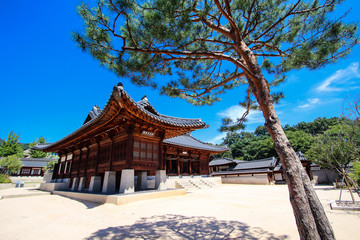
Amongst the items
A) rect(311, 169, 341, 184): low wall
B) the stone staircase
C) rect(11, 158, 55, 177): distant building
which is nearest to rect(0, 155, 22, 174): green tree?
rect(11, 158, 55, 177): distant building

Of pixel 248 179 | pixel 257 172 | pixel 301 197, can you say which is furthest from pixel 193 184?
pixel 301 197

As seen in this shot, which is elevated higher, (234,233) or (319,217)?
(319,217)

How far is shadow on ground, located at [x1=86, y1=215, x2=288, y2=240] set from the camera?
12.0ft

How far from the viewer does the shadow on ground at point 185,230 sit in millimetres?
3665

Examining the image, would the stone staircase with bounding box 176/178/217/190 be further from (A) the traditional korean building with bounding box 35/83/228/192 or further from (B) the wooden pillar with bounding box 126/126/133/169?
(B) the wooden pillar with bounding box 126/126/133/169

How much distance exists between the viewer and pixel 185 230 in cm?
411

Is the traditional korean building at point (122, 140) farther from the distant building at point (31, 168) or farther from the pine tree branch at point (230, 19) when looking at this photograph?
the distant building at point (31, 168)

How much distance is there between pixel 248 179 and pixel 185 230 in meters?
23.7

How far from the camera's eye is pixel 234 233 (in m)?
3.77

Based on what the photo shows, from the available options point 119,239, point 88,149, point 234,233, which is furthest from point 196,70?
point 88,149

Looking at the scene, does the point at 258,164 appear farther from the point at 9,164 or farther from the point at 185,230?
the point at 9,164

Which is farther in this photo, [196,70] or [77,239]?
[196,70]

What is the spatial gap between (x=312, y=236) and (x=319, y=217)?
1.06 feet

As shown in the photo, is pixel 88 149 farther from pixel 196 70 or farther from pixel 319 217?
pixel 319 217
